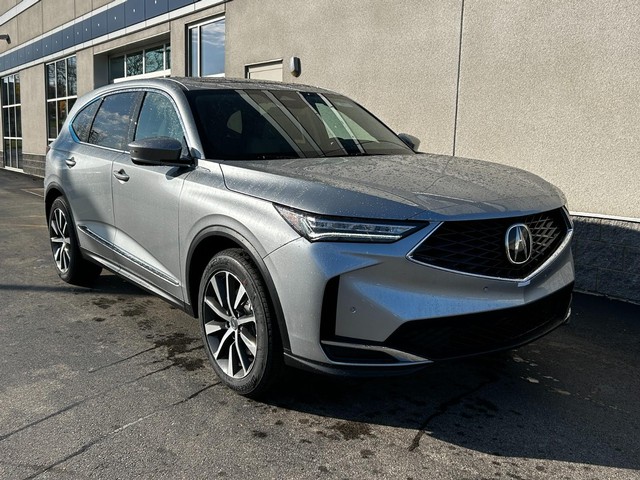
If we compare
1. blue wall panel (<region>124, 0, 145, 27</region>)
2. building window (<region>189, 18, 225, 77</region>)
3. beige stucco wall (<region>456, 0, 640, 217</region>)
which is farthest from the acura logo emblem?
blue wall panel (<region>124, 0, 145, 27</region>)

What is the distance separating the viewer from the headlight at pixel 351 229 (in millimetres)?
2791

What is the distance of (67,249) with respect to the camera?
570 cm

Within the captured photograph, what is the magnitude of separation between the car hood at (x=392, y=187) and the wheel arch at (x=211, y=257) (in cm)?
26

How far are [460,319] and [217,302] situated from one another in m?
1.40

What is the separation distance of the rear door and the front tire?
0.44 m

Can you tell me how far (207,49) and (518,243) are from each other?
1002 centimetres

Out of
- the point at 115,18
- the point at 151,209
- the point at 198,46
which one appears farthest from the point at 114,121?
the point at 115,18

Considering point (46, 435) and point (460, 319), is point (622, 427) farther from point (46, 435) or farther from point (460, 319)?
point (46, 435)

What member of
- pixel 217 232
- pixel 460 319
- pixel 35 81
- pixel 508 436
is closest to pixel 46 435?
pixel 217 232

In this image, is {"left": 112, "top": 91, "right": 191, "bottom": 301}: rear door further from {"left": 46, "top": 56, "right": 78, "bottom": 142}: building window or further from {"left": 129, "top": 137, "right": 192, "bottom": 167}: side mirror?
{"left": 46, "top": 56, "right": 78, "bottom": 142}: building window

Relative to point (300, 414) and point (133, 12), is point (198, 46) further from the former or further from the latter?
point (300, 414)

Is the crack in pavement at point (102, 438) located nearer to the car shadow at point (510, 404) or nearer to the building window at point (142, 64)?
the car shadow at point (510, 404)

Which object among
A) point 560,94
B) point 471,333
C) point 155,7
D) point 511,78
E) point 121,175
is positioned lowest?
point 471,333

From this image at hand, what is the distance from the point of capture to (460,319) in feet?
9.35
